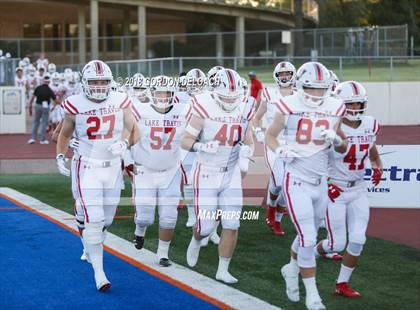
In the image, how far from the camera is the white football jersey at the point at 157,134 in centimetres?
830

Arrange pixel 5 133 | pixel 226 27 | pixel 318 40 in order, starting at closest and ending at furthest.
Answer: pixel 5 133, pixel 318 40, pixel 226 27

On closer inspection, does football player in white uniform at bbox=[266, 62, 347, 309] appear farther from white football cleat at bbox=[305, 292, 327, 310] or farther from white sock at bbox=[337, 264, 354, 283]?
white sock at bbox=[337, 264, 354, 283]

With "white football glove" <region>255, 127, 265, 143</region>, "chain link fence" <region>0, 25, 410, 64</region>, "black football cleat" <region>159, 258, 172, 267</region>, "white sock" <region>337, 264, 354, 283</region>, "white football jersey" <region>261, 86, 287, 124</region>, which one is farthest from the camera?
"chain link fence" <region>0, 25, 410, 64</region>

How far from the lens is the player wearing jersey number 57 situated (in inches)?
292

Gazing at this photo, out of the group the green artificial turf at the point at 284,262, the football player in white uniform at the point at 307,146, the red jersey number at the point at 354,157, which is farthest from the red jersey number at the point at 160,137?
the red jersey number at the point at 354,157

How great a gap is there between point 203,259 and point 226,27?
36.3 meters

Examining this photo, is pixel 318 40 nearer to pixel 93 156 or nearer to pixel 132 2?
pixel 132 2

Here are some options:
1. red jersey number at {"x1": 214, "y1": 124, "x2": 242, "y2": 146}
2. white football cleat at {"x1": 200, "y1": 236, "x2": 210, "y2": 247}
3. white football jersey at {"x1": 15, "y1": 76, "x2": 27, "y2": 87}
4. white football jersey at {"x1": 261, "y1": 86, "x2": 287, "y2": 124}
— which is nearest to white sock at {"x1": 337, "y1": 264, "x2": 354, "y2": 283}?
red jersey number at {"x1": 214, "y1": 124, "x2": 242, "y2": 146}

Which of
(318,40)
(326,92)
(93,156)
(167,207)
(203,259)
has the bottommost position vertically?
(203,259)

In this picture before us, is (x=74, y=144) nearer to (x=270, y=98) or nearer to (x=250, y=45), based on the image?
(x=270, y=98)

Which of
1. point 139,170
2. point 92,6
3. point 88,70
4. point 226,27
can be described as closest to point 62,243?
point 139,170

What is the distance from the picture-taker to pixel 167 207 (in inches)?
324

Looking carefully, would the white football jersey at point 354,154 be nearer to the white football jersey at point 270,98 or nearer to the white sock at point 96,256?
the white sock at point 96,256

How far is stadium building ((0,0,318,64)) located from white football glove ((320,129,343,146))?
24.8 m
